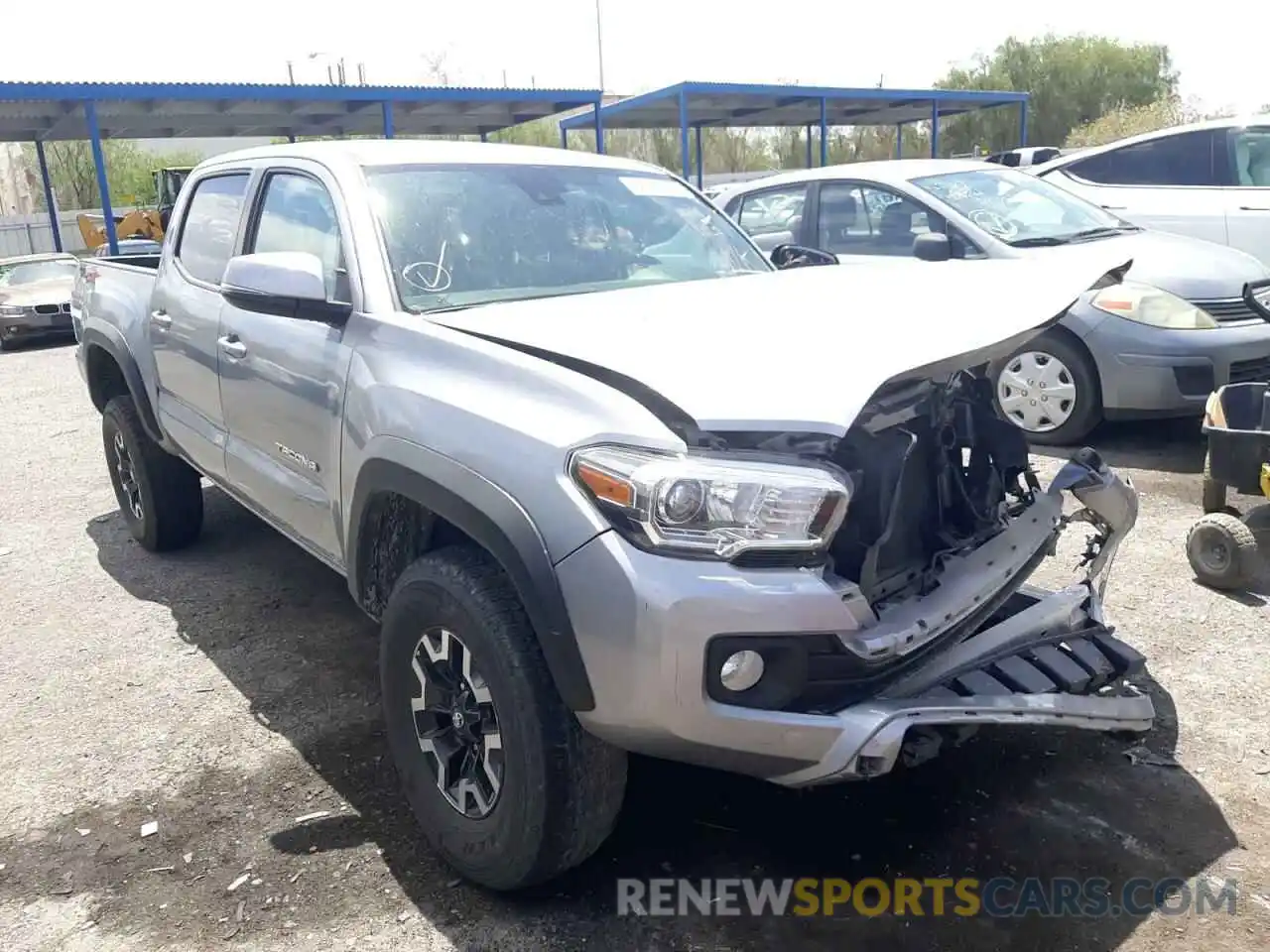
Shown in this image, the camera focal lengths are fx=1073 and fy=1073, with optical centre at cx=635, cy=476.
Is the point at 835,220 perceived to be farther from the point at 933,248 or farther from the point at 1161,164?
the point at 1161,164

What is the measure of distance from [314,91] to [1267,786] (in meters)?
20.5

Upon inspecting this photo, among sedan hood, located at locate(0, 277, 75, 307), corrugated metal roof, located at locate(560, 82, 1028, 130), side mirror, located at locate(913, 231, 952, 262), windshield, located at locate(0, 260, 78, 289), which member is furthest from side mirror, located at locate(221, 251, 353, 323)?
corrugated metal roof, located at locate(560, 82, 1028, 130)

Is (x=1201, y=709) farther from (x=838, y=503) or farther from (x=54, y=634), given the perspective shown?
(x=54, y=634)

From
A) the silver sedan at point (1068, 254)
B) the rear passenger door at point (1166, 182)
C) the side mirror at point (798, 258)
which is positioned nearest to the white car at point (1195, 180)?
the rear passenger door at point (1166, 182)

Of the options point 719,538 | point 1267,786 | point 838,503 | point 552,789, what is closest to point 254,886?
point 552,789

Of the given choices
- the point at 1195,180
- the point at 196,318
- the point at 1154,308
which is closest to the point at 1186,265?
the point at 1154,308

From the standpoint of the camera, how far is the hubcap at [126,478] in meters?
5.45

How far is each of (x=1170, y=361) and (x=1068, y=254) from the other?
1.26 m

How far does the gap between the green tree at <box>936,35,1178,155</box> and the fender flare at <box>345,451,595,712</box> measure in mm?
46965

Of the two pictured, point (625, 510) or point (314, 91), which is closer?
point (625, 510)

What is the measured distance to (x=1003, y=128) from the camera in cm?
4203

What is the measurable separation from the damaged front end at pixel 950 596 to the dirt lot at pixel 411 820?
0.42 m

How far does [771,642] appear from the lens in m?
2.21

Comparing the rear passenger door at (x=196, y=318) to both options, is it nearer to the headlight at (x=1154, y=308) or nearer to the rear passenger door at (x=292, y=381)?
the rear passenger door at (x=292, y=381)
